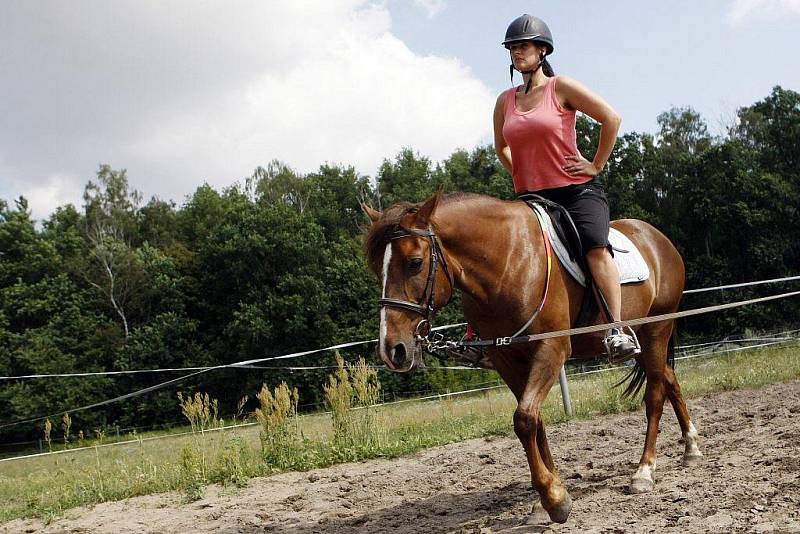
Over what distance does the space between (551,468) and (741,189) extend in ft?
128

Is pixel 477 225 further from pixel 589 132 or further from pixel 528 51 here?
pixel 589 132

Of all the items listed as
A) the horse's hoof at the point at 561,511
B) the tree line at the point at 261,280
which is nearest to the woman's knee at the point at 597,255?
the horse's hoof at the point at 561,511

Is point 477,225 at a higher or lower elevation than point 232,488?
higher

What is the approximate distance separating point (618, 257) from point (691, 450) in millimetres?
1845

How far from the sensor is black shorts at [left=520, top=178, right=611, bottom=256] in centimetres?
446

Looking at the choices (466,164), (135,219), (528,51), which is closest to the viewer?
(528,51)

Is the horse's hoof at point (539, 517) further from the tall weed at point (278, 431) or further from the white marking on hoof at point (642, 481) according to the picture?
the tall weed at point (278, 431)

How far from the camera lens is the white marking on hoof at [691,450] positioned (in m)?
5.53

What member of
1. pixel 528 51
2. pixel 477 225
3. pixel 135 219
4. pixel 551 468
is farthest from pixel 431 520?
pixel 135 219

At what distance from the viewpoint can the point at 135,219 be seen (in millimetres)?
54438

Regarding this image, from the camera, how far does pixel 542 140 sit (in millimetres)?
4543

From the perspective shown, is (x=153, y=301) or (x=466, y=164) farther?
(x=466, y=164)

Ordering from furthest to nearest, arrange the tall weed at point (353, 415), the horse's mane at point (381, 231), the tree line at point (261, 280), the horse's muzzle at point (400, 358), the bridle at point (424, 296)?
the tree line at point (261, 280), the tall weed at point (353, 415), the horse's mane at point (381, 231), the bridle at point (424, 296), the horse's muzzle at point (400, 358)

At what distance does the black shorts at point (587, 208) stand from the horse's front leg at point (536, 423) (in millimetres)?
765
